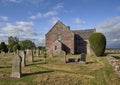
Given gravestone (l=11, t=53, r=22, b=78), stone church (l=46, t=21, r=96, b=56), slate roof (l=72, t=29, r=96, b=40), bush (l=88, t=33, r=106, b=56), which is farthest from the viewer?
slate roof (l=72, t=29, r=96, b=40)

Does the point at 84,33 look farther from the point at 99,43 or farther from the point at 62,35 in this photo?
the point at 99,43

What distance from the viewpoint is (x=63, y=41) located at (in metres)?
49.0

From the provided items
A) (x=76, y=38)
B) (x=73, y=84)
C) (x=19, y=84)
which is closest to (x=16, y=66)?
(x=19, y=84)

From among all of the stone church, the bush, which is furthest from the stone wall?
the bush

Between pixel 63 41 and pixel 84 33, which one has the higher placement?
pixel 84 33

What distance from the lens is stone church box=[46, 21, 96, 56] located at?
4778cm

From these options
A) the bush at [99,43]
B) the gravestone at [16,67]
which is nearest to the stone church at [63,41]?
the bush at [99,43]

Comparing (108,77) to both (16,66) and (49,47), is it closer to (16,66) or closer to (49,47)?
(16,66)

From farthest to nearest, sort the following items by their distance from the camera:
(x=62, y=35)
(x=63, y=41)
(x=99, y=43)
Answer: (x=62, y=35)
(x=63, y=41)
(x=99, y=43)

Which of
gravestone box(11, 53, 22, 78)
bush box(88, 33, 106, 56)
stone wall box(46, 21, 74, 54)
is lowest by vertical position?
gravestone box(11, 53, 22, 78)

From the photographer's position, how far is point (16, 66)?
1659cm

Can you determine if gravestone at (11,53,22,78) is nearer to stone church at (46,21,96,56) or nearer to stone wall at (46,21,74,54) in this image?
stone church at (46,21,96,56)

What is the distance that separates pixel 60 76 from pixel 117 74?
522 cm

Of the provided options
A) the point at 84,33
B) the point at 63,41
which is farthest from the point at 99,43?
the point at 84,33
